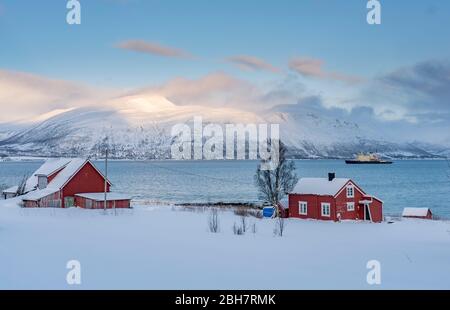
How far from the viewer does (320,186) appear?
41625 mm

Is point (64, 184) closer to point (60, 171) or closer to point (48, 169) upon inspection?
point (60, 171)

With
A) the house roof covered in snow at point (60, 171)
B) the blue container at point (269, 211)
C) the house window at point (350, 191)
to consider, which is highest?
the house roof covered in snow at point (60, 171)

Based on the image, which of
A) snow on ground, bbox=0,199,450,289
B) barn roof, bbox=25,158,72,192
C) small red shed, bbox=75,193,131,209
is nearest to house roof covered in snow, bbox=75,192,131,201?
small red shed, bbox=75,193,131,209

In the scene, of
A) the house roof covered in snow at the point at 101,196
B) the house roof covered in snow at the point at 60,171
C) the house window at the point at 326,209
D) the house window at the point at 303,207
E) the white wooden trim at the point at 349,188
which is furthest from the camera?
the house roof covered in snow at the point at 60,171

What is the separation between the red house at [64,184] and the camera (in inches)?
1663

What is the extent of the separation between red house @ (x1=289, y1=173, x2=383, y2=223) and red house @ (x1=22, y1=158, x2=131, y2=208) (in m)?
15.9

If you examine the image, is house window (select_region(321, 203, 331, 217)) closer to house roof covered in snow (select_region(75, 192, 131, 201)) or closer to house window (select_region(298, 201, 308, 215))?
house window (select_region(298, 201, 308, 215))

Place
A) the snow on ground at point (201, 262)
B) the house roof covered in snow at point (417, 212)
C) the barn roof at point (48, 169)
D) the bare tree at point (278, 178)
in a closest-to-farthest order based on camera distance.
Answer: the snow on ground at point (201, 262) → the barn roof at point (48, 169) → the bare tree at point (278, 178) → the house roof covered in snow at point (417, 212)

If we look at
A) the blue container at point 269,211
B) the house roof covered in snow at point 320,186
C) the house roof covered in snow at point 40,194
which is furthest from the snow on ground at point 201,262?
the blue container at point 269,211

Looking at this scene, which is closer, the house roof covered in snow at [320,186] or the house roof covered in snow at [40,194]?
the house roof covered in snow at [320,186]

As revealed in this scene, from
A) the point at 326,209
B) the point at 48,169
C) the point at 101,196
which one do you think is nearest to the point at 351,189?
the point at 326,209

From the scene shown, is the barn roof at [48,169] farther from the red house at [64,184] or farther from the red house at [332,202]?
the red house at [332,202]

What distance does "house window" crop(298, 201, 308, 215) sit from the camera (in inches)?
1640
